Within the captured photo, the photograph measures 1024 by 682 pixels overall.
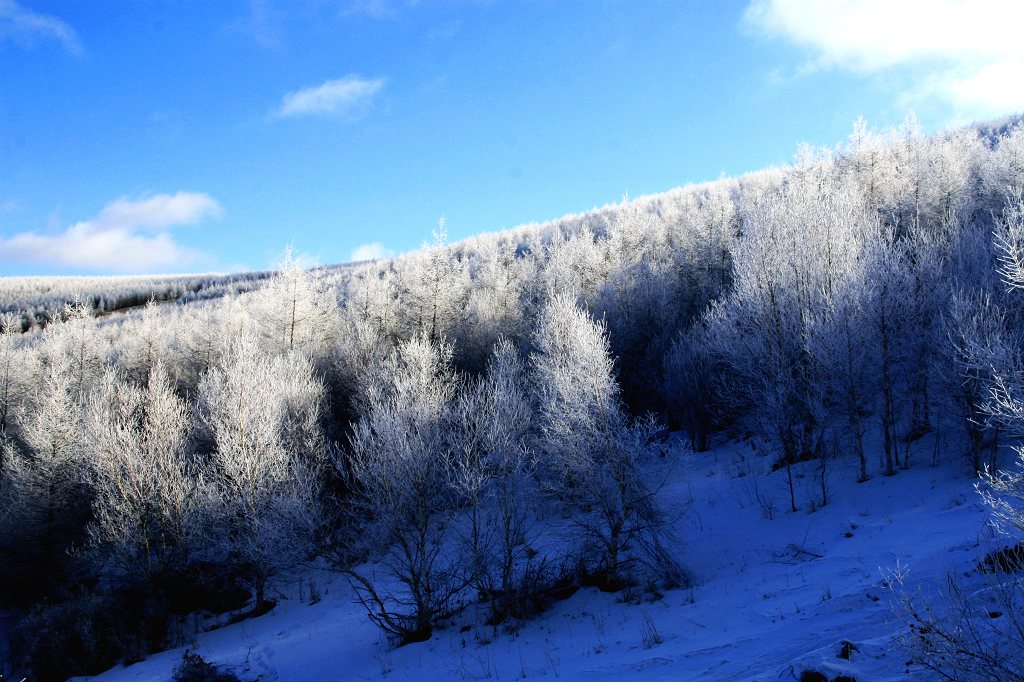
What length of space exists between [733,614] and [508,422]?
819 cm

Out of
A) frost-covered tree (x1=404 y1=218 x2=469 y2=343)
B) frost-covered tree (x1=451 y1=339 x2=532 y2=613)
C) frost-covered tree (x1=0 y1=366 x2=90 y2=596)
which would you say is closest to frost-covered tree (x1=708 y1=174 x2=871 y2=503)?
frost-covered tree (x1=451 y1=339 x2=532 y2=613)

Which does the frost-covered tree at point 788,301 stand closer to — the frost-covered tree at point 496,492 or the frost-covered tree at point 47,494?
the frost-covered tree at point 496,492

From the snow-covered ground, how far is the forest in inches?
31.5

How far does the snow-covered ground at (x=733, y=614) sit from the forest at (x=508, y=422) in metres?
0.80

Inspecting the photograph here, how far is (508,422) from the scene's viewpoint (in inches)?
667

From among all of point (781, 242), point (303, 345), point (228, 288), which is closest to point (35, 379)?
point (303, 345)

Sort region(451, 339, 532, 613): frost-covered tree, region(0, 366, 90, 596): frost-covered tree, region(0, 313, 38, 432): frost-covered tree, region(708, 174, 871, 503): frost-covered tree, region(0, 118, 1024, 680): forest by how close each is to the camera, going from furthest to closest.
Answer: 1. region(0, 313, 38, 432): frost-covered tree
2. region(0, 366, 90, 596): frost-covered tree
3. region(708, 174, 871, 503): frost-covered tree
4. region(451, 339, 532, 613): frost-covered tree
5. region(0, 118, 1024, 680): forest

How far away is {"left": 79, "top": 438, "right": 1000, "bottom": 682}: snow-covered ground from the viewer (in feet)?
27.7

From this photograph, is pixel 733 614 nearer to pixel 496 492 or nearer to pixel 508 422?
pixel 496 492

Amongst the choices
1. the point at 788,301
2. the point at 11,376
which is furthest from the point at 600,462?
the point at 11,376

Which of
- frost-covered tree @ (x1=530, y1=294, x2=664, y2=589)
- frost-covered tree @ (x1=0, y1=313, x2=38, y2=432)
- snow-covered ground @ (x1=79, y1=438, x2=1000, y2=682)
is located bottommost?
snow-covered ground @ (x1=79, y1=438, x2=1000, y2=682)

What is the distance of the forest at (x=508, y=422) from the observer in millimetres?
15195

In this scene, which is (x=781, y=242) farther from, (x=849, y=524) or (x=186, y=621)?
(x=186, y=621)

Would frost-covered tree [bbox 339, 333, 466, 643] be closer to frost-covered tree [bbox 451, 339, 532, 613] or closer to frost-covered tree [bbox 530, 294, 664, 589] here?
frost-covered tree [bbox 451, 339, 532, 613]
